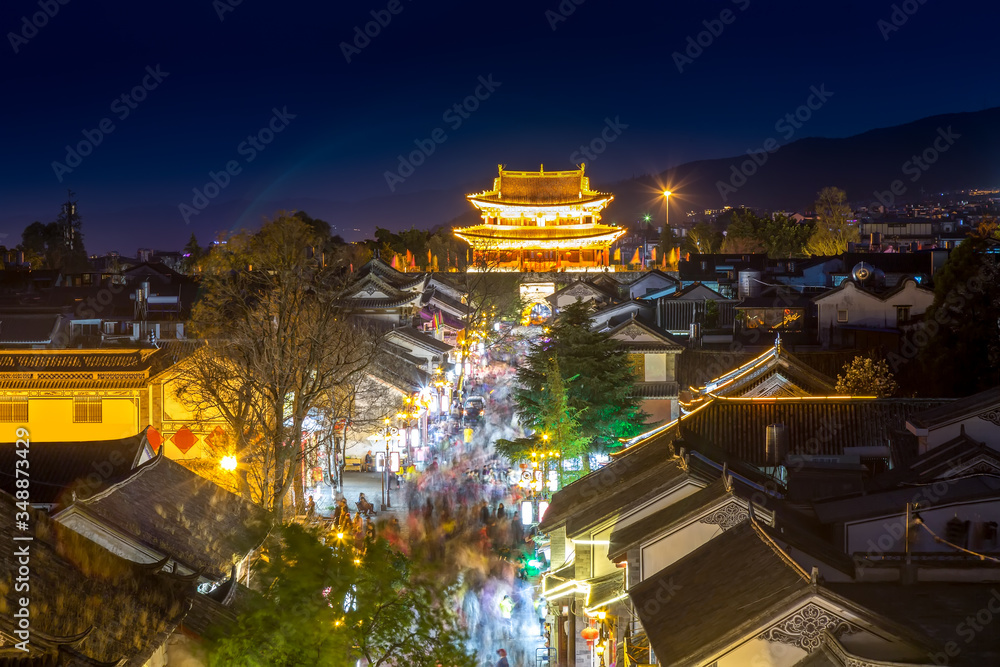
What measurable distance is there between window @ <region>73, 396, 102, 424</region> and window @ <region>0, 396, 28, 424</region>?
3.59ft

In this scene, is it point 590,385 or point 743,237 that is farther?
point 743,237

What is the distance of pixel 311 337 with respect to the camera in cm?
1984

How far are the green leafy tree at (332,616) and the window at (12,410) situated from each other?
17.2 metres

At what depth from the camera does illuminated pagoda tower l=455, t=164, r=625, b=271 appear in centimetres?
7138

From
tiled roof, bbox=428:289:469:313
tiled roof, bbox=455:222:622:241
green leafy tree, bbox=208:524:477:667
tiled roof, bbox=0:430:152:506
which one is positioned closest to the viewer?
green leafy tree, bbox=208:524:477:667

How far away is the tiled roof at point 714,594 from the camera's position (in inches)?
342

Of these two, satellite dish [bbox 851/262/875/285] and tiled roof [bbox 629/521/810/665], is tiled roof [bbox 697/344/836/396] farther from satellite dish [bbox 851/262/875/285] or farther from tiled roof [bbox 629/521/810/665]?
tiled roof [bbox 629/521/810/665]

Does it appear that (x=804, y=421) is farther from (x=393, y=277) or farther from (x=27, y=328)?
(x=393, y=277)

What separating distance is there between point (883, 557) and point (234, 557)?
761cm

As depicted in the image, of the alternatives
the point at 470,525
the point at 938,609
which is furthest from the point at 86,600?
the point at 470,525

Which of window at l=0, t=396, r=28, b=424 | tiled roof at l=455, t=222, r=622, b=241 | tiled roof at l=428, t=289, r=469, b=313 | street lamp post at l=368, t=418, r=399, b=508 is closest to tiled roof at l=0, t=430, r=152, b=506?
street lamp post at l=368, t=418, r=399, b=508

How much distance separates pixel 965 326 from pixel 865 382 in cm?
368

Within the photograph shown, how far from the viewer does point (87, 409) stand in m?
25.5

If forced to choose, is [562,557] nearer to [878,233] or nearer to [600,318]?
[600,318]
